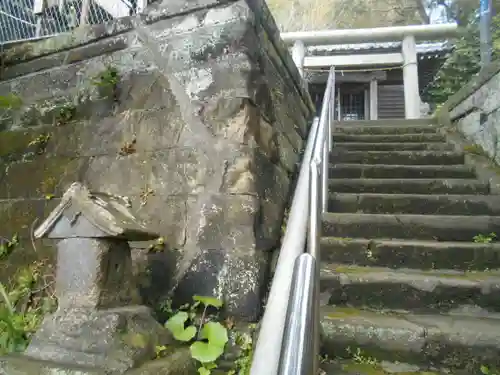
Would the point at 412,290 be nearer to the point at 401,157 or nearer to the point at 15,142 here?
the point at 401,157

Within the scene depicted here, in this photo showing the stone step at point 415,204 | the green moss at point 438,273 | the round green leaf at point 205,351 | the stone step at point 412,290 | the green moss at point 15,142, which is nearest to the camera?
the round green leaf at point 205,351

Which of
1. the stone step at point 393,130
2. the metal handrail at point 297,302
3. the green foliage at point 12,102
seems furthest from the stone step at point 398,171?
the green foliage at point 12,102

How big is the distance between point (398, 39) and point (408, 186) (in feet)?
23.0

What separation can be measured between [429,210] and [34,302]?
114 inches

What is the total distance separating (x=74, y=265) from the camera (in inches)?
60.8

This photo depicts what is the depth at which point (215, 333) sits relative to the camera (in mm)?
1661

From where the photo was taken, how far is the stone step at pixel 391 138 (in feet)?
14.4

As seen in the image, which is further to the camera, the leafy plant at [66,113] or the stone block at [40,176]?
the leafy plant at [66,113]

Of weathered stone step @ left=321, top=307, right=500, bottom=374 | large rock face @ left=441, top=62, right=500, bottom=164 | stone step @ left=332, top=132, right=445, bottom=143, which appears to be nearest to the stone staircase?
weathered stone step @ left=321, top=307, right=500, bottom=374

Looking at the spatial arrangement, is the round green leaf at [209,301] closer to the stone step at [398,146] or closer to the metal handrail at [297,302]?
the metal handrail at [297,302]

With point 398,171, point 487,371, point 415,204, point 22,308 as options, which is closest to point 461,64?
point 398,171

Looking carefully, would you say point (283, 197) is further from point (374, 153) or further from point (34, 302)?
point (374, 153)

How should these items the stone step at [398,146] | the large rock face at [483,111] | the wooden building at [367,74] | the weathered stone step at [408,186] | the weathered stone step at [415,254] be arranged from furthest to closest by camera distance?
1. the wooden building at [367,74]
2. the stone step at [398,146]
3. the large rock face at [483,111]
4. the weathered stone step at [408,186]
5. the weathered stone step at [415,254]

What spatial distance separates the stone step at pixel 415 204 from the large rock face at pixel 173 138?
1.90 feet
